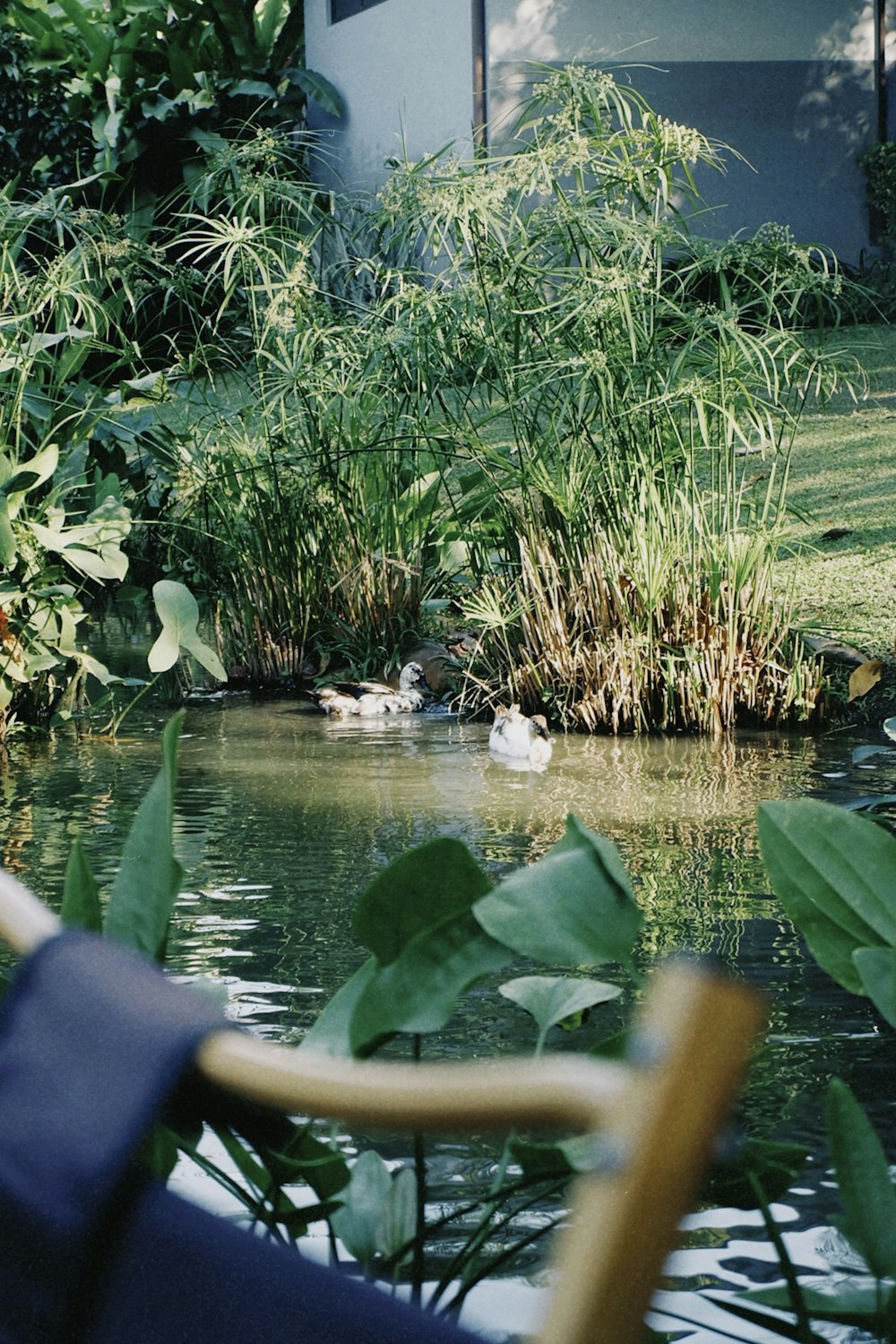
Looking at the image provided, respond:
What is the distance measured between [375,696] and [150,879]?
4.56 metres

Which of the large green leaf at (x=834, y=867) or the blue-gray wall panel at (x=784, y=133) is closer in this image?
the large green leaf at (x=834, y=867)

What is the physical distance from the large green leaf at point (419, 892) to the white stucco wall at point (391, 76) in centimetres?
1089

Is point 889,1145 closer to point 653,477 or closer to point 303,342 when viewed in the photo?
point 653,477

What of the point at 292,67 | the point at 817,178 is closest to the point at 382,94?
the point at 292,67

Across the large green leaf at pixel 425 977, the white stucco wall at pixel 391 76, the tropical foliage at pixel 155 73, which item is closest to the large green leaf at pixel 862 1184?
the large green leaf at pixel 425 977

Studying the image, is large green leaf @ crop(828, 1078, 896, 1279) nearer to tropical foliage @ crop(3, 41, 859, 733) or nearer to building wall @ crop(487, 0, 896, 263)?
tropical foliage @ crop(3, 41, 859, 733)

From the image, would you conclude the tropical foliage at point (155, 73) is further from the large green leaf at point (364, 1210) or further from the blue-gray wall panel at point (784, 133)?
the large green leaf at point (364, 1210)

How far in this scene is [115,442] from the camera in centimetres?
626

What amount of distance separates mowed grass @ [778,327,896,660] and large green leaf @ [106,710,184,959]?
361 cm

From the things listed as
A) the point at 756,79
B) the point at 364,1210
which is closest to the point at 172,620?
the point at 364,1210

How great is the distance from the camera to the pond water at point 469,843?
2258 mm

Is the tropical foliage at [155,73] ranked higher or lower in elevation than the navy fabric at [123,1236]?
higher

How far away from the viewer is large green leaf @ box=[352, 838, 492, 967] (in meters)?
1.18

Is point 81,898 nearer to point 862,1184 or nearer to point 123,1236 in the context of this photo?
point 123,1236
